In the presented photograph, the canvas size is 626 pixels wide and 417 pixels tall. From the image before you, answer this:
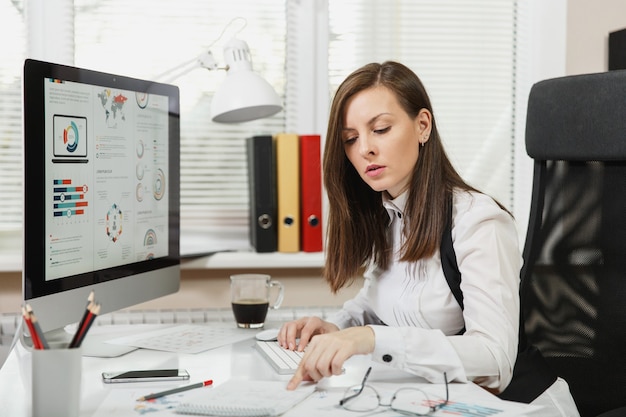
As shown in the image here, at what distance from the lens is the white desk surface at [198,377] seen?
1022mm

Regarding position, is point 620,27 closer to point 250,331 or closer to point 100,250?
point 250,331

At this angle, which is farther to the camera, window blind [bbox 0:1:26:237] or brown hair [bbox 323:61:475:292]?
window blind [bbox 0:1:26:237]

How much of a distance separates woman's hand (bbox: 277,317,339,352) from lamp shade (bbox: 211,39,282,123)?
66cm

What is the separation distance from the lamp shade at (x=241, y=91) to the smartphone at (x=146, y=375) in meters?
0.88

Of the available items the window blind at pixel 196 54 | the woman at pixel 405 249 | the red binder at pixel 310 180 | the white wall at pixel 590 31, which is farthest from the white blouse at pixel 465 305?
the white wall at pixel 590 31

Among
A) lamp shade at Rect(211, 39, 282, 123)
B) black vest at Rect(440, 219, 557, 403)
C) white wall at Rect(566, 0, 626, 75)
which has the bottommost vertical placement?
black vest at Rect(440, 219, 557, 403)

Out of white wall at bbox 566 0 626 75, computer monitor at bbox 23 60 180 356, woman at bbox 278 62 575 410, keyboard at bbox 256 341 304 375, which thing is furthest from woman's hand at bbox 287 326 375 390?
white wall at bbox 566 0 626 75

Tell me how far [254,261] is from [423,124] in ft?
2.81

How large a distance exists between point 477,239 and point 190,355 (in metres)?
0.56

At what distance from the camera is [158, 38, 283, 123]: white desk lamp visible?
1918 millimetres

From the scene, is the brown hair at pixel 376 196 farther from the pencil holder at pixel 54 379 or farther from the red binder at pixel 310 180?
the pencil holder at pixel 54 379

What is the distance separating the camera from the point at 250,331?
163 centimetres

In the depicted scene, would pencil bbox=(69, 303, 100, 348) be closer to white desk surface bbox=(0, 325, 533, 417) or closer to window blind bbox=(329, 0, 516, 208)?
white desk surface bbox=(0, 325, 533, 417)

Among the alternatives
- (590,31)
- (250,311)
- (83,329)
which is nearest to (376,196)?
(250,311)
